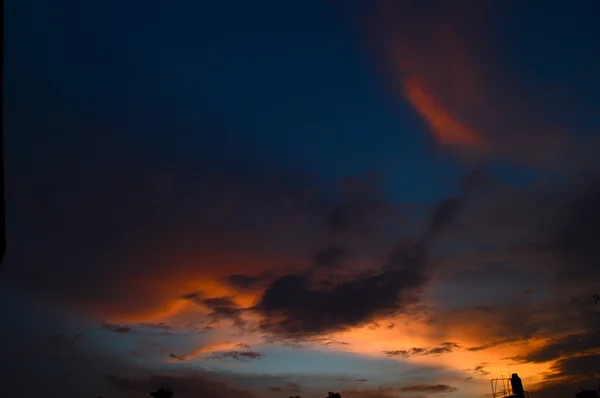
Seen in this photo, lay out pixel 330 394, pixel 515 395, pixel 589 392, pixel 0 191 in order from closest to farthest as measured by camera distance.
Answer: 1. pixel 0 191
2. pixel 589 392
3. pixel 515 395
4. pixel 330 394

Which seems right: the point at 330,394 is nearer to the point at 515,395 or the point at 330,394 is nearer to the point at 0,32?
the point at 515,395

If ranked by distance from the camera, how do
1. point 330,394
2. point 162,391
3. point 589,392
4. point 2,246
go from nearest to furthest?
1. point 2,246
2. point 589,392
3. point 162,391
4. point 330,394

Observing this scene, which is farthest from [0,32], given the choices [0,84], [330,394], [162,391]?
[330,394]

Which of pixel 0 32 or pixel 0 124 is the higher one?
pixel 0 32

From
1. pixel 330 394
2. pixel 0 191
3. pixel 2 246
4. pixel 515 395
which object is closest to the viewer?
pixel 0 191

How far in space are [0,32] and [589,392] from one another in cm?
7041

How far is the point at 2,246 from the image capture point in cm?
2038

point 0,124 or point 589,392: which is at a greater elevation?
point 0,124

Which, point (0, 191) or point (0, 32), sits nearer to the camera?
point (0, 32)

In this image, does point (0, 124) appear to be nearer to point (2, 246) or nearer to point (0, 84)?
point (0, 84)

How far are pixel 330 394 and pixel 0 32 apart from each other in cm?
9868

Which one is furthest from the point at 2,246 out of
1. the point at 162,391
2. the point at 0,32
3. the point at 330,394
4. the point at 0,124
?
the point at 330,394

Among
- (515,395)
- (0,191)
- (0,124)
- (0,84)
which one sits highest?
(0,84)

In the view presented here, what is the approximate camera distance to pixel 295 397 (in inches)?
3962
